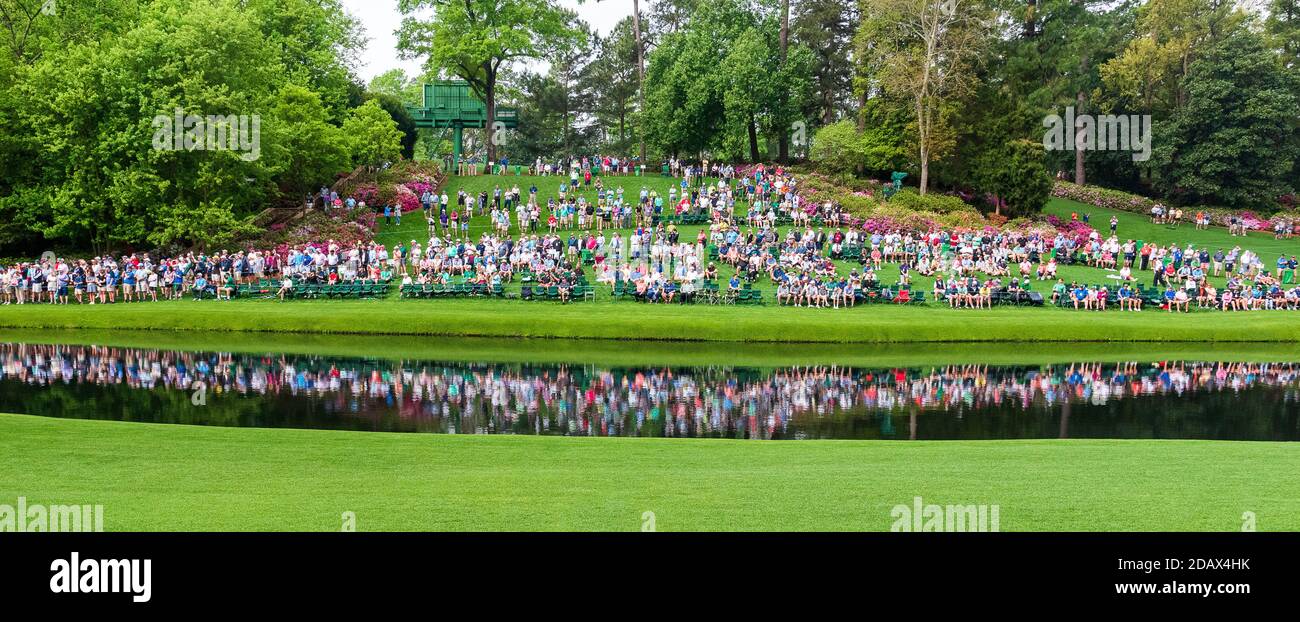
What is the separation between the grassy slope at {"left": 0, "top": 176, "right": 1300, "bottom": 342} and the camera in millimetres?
31891

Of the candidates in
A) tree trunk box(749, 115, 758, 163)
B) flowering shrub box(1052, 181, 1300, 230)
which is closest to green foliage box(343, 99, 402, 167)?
tree trunk box(749, 115, 758, 163)

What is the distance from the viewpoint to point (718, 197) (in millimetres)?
48500

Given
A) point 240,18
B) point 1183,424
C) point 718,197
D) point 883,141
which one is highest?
point 240,18

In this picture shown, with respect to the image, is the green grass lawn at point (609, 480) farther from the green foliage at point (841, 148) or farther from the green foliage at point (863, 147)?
the green foliage at point (841, 148)

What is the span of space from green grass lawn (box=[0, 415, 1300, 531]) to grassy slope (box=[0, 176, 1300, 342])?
16.6m

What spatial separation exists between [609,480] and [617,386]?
10.7m

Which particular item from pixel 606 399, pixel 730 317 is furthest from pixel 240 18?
pixel 606 399

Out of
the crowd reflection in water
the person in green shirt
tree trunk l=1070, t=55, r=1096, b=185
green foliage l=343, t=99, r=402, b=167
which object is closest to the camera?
the crowd reflection in water

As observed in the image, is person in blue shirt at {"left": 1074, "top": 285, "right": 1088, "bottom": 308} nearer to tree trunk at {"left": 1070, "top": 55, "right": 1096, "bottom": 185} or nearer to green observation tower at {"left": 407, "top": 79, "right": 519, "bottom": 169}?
tree trunk at {"left": 1070, "top": 55, "right": 1096, "bottom": 185}

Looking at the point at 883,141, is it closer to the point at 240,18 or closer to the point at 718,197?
the point at 718,197

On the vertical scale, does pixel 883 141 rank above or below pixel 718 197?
above

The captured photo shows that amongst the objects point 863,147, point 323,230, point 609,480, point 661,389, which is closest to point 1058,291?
point 863,147

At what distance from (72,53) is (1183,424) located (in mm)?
46578

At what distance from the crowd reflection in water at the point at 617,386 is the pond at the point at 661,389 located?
7 cm
